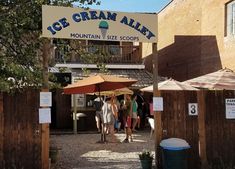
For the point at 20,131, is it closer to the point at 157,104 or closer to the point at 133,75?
the point at 157,104

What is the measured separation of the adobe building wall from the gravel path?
6.01 m

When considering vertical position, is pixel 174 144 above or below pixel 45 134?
below

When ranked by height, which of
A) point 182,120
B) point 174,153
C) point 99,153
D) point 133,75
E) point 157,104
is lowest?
point 99,153

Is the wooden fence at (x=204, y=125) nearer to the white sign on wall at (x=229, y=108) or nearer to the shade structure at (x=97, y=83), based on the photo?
the white sign on wall at (x=229, y=108)

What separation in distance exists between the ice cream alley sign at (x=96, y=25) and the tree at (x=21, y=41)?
404 millimetres

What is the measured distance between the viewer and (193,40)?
1000 inches

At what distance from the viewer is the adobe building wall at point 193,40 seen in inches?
856

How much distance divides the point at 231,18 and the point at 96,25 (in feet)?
38.5

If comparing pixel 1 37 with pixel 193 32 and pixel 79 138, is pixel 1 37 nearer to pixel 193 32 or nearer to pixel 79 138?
pixel 79 138

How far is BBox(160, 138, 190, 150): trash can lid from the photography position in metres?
10.4

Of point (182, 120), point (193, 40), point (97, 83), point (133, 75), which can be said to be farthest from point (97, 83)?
point (193, 40)

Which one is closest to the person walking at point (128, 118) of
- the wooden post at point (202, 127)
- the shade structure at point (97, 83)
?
the shade structure at point (97, 83)

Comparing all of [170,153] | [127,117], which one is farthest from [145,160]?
[127,117]

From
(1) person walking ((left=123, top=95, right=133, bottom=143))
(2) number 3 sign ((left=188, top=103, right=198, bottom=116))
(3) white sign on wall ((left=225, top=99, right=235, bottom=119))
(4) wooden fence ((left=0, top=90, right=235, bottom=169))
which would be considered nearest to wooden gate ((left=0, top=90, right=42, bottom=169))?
(4) wooden fence ((left=0, top=90, right=235, bottom=169))
